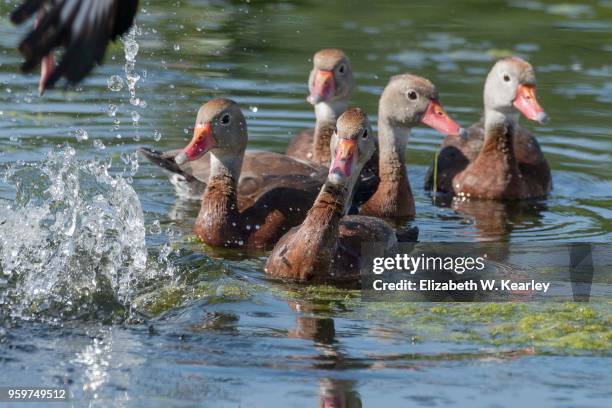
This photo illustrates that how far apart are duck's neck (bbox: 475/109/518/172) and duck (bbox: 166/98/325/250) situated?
1724 mm

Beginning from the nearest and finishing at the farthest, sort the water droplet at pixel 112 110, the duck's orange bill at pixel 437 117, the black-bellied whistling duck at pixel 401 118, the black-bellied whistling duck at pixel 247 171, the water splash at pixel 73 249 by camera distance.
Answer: the water splash at pixel 73 249
the black-bellied whistling duck at pixel 247 171
the black-bellied whistling duck at pixel 401 118
the duck's orange bill at pixel 437 117
the water droplet at pixel 112 110

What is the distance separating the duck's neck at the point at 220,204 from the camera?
9.19m

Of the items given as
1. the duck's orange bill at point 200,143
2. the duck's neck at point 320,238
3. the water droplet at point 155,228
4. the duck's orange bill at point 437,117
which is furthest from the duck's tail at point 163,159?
the duck's neck at point 320,238

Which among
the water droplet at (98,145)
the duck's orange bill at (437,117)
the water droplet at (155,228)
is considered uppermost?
the duck's orange bill at (437,117)

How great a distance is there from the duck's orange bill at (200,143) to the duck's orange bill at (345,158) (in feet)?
4.12

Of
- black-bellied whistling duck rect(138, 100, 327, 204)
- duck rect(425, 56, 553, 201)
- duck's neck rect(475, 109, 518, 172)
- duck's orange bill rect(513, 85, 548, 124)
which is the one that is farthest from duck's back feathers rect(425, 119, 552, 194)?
black-bellied whistling duck rect(138, 100, 327, 204)

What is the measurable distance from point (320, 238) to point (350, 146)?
642 mm

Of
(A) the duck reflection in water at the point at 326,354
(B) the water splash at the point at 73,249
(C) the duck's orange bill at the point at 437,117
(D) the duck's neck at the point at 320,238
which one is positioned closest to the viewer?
(A) the duck reflection in water at the point at 326,354

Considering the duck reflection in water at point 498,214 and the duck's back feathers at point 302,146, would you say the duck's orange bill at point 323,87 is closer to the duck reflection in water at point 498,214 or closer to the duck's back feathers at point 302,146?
the duck's back feathers at point 302,146

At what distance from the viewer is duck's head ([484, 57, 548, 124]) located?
35.9ft

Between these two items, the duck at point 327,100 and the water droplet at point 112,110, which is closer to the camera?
the duck at point 327,100

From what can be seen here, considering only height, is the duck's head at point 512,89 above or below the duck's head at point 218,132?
above

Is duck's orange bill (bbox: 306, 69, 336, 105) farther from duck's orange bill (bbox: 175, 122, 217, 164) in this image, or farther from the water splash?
the water splash

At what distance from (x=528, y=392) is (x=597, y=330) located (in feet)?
3.78
